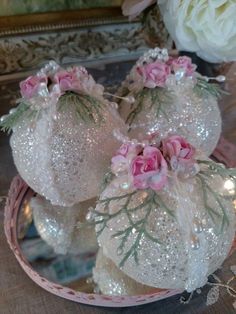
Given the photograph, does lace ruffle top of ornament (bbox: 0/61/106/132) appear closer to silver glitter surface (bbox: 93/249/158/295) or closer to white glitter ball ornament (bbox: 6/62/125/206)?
white glitter ball ornament (bbox: 6/62/125/206)

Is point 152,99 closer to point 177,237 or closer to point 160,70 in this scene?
point 160,70

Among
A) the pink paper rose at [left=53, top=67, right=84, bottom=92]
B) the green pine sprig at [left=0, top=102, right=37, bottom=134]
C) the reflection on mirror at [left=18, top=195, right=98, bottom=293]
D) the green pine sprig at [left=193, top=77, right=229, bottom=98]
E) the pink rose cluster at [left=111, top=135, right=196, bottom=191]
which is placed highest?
the pink paper rose at [left=53, top=67, right=84, bottom=92]

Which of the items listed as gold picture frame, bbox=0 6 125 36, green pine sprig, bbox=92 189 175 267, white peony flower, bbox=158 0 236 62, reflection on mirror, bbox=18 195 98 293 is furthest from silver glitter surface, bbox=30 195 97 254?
gold picture frame, bbox=0 6 125 36

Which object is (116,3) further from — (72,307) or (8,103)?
(72,307)

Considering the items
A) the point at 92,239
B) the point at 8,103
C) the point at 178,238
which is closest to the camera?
the point at 178,238

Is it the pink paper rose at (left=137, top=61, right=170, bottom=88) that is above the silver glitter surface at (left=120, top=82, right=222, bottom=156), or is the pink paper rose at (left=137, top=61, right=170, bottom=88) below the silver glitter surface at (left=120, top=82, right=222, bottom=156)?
above

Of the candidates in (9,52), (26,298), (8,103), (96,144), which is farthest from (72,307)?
(9,52)
